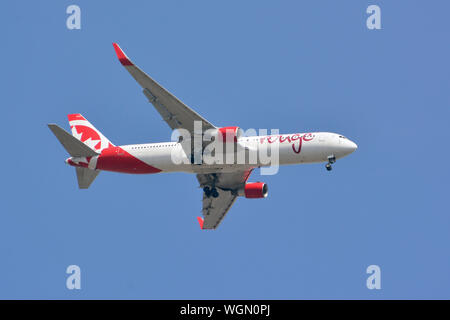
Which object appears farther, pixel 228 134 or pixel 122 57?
pixel 228 134

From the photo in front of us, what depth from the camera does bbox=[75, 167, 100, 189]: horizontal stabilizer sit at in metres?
73.3

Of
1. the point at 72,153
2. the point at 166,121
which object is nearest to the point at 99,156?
the point at 72,153

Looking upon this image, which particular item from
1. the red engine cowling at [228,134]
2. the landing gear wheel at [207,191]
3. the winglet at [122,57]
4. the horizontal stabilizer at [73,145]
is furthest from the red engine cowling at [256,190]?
the winglet at [122,57]

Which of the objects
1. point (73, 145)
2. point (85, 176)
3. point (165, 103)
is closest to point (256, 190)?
point (165, 103)

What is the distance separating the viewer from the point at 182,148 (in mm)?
70125

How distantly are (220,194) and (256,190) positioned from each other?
4.27 metres

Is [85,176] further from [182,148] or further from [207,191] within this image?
[207,191]

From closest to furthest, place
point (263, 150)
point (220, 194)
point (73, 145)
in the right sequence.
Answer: point (263, 150), point (73, 145), point (220, 194)

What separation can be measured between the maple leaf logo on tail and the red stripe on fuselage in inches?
47.8

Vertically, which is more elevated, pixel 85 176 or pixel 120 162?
pixel 120 162

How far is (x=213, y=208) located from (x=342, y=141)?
52.6 ft

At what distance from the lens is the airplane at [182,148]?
6750cm

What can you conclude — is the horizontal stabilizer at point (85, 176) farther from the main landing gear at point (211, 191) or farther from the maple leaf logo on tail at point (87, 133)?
the main landing gear at point (211, 191)

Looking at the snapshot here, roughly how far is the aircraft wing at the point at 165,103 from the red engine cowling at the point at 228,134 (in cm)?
114
